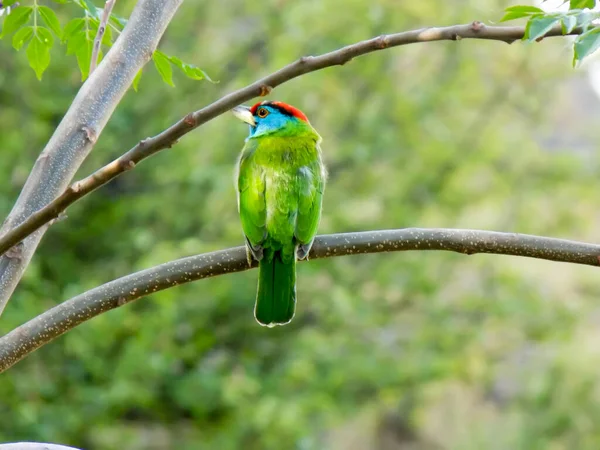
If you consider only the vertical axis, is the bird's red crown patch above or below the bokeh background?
below

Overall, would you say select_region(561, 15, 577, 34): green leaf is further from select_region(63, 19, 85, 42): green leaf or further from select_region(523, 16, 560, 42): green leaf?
select_region(63, 19, 85, 42): green leaf

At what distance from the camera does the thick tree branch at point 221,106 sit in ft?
4.08

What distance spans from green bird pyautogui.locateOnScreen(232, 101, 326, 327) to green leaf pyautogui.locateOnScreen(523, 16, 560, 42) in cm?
79

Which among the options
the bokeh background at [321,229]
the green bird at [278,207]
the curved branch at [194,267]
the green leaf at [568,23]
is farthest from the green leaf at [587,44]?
the bokeh background at [321,229]

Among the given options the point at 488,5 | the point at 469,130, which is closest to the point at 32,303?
the point at 469,130

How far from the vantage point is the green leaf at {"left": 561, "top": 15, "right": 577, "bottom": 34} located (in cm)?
131

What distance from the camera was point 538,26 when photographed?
136 centimetres

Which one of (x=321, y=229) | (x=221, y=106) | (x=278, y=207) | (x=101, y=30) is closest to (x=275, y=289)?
(x=278, y=207)

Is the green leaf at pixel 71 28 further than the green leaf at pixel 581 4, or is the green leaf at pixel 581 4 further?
the green leaf at pixel 71 28

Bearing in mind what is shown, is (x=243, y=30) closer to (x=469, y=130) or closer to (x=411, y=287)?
(x=469, y=130)

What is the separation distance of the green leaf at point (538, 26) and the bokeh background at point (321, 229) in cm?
476

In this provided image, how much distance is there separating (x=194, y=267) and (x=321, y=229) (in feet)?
16.2

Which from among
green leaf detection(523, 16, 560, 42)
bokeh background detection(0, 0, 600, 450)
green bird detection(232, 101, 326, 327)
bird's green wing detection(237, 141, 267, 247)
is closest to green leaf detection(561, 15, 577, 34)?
green leaf detection(523, 16, 560, 42)

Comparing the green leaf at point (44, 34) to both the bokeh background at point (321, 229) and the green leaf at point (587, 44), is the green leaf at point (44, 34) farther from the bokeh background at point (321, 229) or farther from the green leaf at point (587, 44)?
the bokeh background at point (321, 229)
